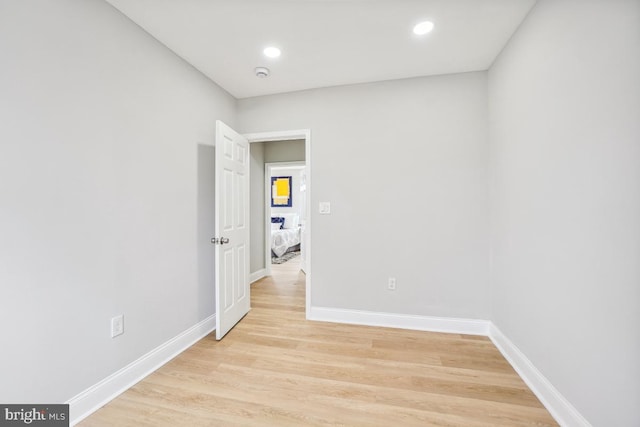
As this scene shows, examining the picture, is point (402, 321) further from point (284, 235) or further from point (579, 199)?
point (284, 235)

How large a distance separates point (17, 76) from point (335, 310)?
286 cm

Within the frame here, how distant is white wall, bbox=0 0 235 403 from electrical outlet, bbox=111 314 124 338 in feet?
0.12

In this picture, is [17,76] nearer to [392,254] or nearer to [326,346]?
[326,346]

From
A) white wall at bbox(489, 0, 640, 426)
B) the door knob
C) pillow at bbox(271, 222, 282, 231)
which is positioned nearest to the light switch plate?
the door knob

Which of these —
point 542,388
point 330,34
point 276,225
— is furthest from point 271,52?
point 276,225

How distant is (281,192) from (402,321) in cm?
604

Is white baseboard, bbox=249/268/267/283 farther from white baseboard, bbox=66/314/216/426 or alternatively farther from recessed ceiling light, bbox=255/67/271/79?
recessed ceiling light, bbox=255/67/271/79

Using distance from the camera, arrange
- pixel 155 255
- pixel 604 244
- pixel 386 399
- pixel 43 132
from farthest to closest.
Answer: pixel 155 255
pixel 386 399
pixel 43 132
pixel 604 244

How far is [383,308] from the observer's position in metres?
2.74

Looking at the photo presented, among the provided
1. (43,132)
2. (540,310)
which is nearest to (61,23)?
(43,132)

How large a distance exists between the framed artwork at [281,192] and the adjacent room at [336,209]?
16.3 ft

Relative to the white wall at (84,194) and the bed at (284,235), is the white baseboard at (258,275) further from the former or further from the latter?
the white wall at (84,194)

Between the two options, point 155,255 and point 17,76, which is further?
point 155,255

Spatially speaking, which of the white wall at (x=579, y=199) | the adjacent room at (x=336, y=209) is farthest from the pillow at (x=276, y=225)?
the white wall at (x=579, y=199)
